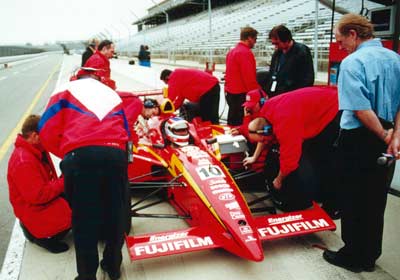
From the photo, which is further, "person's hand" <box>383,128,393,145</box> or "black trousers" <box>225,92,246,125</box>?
"black trousers" <box>225,92,246,125</box>

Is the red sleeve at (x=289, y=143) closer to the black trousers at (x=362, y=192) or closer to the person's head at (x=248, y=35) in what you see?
the black trousers at (x=362, y=192)

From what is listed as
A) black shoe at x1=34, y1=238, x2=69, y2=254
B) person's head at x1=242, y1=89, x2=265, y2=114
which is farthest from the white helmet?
black shoe at x1=34, y1=238, x2=69, y2=254

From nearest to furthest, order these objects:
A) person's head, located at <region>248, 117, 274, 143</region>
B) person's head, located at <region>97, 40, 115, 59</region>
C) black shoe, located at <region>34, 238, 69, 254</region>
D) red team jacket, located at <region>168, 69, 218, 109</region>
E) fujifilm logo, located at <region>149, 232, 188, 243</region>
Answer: fujifilm logo, located at <region>149, 232, 188, 243</region> < black shoe, located at <region>34, 238, 69, 254</region> < person's head, located at <region>248, 117, 274, 143</region> < red team jacket, located at <region>168, 69, 218, 109</region> < person's head, located at <region>97, 40, 115, 59</region>

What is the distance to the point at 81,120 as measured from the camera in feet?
8.98

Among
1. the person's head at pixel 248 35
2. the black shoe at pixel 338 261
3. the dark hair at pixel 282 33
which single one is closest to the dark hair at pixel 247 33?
the person's head at pixel 248 35

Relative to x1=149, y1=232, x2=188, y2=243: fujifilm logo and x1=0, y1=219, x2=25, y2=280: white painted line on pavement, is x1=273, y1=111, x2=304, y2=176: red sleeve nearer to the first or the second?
x1=149, y1=232, x2=188, y2=243: fujifilm logo

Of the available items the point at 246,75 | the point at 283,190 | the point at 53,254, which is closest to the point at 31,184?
the point at 53,254

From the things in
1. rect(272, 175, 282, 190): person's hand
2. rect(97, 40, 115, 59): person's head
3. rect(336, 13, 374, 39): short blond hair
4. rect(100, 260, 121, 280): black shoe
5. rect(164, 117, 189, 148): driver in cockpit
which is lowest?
rect(100, 260, 121, 280): black shoe

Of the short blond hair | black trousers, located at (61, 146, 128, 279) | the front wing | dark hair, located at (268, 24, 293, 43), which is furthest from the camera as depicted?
dark hair, located at (268, 24, 293, 43)

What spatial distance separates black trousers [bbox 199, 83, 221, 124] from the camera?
668 centimetres

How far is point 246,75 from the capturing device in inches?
250

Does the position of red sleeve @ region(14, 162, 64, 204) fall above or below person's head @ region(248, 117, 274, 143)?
below

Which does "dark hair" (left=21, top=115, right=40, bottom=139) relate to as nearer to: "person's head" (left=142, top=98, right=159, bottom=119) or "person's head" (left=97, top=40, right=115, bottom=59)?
"person's head" (left=142, top=98, right=159, bottom=119)

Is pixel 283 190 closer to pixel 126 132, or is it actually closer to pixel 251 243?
pixel 251 243
